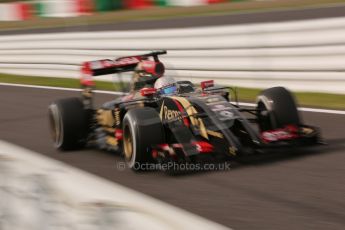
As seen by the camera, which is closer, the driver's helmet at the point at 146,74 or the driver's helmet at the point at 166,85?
the driver's helmet at the point at 166,85

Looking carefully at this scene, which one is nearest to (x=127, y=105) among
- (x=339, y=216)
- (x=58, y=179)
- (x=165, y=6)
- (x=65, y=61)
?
(x=339, y=216)

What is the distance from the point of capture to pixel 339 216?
4938 millimetres

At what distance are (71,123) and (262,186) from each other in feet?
10.4

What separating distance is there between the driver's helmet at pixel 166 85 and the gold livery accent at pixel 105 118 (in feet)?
2.06

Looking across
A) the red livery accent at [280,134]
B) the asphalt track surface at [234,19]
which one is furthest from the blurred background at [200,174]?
the red livery accent at [280,134]

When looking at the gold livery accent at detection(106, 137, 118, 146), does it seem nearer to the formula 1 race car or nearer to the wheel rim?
the formula 1 race car

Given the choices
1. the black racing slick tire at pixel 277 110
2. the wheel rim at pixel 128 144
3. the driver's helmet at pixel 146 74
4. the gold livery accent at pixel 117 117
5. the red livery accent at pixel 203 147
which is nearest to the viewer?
the red livery accent at pixel 203 147

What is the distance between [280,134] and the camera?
7027mm

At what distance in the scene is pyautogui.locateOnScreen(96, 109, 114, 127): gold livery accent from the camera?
319 inches

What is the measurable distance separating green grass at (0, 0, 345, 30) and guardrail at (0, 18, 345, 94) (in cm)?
813

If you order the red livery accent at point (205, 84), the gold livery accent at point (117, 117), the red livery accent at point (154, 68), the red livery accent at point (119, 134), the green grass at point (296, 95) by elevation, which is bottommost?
the green grass at point (296, 95)

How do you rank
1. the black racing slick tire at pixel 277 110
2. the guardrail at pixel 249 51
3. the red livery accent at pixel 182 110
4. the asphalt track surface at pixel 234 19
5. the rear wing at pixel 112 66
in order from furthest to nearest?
the asphalt track surface at pixel 234 19
the guardrail at pixel 249 51
the rear wing at pixel 112 66
the black racing slick tire at pixel 277 110
the red livery accent at pixel 182 110

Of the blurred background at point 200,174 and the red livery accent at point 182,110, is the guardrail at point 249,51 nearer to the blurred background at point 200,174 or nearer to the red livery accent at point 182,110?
the blurred background at point 200,174

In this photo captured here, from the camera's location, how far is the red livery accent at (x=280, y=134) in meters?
6.92
